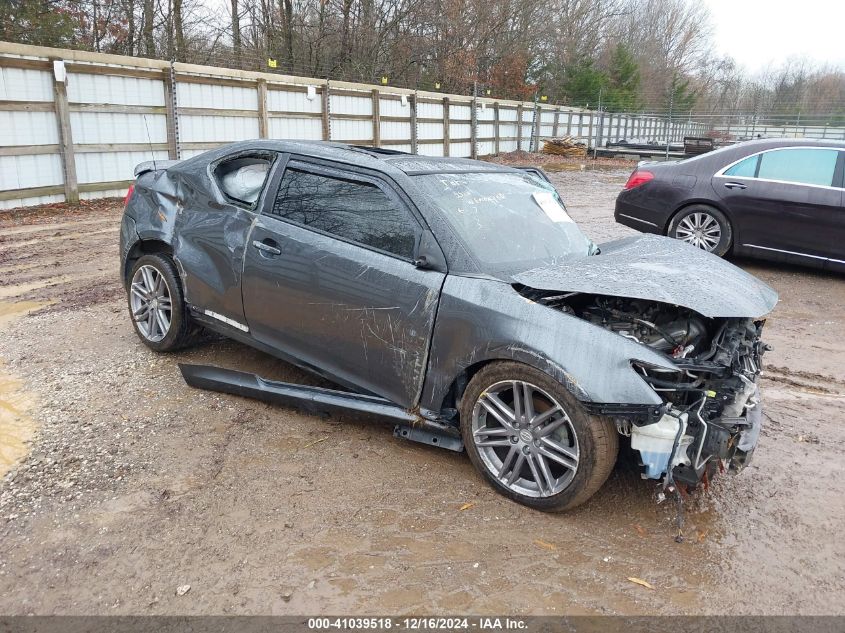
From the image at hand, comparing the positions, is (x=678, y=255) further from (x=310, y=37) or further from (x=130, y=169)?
(x=310, y=37)

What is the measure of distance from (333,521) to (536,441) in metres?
0.99

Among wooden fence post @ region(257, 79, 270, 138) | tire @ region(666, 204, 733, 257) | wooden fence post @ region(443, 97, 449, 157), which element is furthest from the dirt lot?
wooden fence post @ region(443, 97, 449, 157)

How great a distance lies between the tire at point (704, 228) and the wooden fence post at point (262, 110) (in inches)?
420

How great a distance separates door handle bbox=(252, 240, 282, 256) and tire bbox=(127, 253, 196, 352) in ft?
3.03

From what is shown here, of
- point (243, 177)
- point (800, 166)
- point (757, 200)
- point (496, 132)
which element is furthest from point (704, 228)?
point (496, 132)

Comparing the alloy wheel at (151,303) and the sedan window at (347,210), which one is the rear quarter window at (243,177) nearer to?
the sedan window at (347,210)

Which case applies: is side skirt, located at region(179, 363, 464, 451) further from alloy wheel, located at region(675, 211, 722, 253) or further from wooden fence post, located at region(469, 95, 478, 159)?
wooden fence post, located at region(469, 95, 478, 159)

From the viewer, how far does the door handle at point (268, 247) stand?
3.96 meters

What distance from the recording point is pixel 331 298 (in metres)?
3.71

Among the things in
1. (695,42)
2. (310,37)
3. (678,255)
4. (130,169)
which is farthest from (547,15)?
(678,255)

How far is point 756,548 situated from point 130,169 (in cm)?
1341

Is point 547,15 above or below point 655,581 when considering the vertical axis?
above

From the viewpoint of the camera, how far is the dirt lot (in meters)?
2.59

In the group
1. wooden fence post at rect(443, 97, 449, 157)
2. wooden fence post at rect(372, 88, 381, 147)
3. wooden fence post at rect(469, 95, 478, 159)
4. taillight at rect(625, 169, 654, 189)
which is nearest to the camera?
taillight at rect(625, 169, 654, 189)
